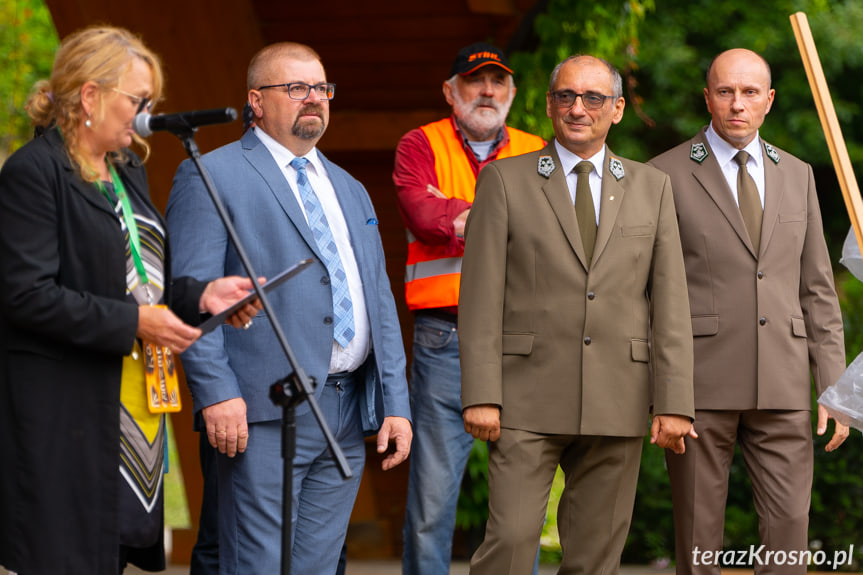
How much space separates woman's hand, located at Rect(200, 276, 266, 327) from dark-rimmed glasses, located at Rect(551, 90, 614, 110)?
1.25m

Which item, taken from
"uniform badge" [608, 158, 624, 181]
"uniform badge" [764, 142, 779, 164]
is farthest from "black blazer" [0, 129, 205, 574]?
"uniform badge" [764, 142, 779, 164]

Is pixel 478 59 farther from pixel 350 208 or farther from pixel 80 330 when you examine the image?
pixel 80 330

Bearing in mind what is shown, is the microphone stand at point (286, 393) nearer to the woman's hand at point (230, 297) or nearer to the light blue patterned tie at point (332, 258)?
the woman's hand at point (230, 297)

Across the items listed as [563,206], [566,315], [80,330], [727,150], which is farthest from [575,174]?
[80,330]

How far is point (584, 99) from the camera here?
12.6 feet

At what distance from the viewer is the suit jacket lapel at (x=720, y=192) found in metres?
4.14

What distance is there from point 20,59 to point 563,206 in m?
9.09

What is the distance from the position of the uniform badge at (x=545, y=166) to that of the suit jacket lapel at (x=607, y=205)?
0.53 feet

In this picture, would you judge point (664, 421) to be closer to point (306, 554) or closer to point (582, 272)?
point (582, 272)

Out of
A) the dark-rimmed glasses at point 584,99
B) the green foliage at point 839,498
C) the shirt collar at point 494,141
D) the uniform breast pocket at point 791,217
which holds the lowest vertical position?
the green foliage at point 839,498

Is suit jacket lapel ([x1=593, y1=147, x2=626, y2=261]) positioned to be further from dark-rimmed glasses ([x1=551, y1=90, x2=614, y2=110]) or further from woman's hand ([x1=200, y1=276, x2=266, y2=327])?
woman's hand ([x1=200, y1=276, x2=266, y2=327])

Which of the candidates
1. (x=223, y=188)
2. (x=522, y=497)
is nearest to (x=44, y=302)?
(x=223, y=188)

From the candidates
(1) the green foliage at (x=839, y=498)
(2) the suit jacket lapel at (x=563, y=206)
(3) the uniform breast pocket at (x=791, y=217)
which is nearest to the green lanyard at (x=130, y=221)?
(2) the suit jacket lapel at (x=563, y=206)

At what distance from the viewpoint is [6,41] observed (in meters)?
13.0
